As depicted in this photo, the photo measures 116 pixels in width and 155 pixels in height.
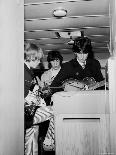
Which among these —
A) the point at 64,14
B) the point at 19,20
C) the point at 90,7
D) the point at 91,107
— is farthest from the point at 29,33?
the point at 91,107

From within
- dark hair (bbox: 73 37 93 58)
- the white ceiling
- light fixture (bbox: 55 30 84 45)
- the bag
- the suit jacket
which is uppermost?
the white ceiling

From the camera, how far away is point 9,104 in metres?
1.89

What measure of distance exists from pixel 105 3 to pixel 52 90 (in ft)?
3.56

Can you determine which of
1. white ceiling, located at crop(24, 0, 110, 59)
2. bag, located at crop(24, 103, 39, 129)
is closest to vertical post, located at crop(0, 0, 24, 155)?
bag, located at crop(24, 103, 39, 129)

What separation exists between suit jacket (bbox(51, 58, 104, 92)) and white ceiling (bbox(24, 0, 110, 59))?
606 millimetres

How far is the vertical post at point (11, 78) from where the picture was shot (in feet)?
5.76

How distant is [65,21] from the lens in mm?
3285

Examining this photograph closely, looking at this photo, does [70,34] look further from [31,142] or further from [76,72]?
[31,142]

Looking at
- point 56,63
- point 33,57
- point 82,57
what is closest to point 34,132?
point 33,57

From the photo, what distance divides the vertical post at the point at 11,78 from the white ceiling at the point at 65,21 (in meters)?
0.63

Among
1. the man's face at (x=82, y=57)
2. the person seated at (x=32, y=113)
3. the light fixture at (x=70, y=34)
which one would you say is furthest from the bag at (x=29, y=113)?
the light fixture at (x=70, y=34)

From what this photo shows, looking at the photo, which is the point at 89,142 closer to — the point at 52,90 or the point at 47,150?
the point at 47,150

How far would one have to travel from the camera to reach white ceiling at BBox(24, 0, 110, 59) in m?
2.81

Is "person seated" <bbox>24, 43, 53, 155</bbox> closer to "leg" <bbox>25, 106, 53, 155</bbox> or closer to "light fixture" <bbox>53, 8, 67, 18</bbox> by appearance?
"leg" <bbox>25, 106, 53, 155</bbox>
